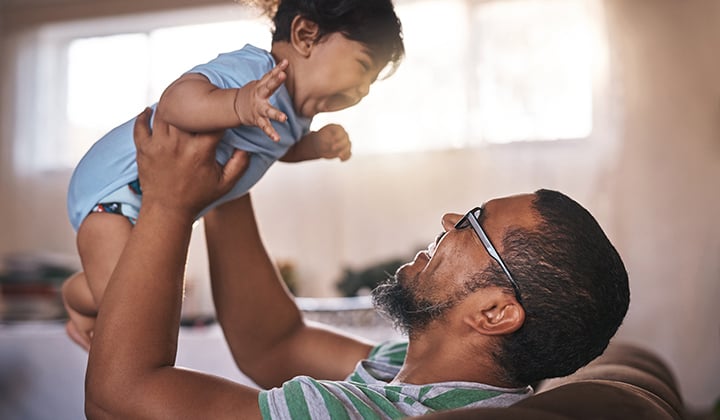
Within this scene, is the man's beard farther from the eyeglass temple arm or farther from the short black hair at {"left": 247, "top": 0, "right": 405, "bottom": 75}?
the short black hair at {"left": 247, "top": 0, "right": 405, "bottom": 75}

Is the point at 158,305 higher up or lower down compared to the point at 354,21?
lower down

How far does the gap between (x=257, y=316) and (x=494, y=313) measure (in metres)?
0.61

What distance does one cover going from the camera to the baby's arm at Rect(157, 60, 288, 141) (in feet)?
3.59

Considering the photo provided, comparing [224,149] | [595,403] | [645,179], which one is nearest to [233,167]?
[224,149]

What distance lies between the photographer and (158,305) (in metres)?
1.11

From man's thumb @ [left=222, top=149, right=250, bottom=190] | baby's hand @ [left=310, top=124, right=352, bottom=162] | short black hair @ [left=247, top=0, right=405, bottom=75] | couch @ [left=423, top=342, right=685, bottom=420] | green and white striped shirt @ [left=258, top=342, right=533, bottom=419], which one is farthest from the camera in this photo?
baby's hand @ [left=310, top=124, right=352, bottom=162]

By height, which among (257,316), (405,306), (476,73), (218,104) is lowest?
(257,316)

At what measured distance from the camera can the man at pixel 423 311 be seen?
1019 mm

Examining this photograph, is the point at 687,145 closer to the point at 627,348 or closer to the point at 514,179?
the point at 514,179

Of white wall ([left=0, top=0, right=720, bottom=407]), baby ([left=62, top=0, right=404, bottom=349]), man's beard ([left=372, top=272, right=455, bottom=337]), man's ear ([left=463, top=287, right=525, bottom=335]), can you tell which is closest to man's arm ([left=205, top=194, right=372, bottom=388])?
baby ([left=62, top=0, right=404, bottom=349])

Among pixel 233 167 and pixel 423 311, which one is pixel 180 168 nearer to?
pixel 233 167

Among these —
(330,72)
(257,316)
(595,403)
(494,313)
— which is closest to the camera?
(595,403)

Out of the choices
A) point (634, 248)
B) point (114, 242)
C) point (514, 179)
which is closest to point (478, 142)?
point (514, 179)

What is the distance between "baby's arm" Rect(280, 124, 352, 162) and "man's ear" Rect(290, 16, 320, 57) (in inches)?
6.7
